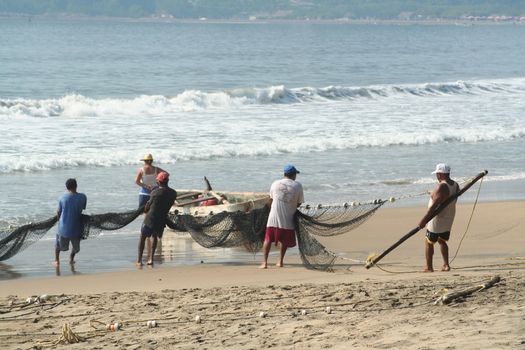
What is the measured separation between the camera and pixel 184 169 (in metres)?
21.6

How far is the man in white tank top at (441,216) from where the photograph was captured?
10.6 m

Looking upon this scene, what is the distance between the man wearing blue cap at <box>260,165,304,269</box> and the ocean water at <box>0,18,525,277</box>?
0.94 m

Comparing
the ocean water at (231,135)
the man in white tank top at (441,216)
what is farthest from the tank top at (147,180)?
the man in white tank top at (441,216)

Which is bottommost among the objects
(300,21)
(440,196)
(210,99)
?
(440,196)

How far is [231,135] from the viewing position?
88.1ft

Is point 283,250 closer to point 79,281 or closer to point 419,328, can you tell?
point 79,281

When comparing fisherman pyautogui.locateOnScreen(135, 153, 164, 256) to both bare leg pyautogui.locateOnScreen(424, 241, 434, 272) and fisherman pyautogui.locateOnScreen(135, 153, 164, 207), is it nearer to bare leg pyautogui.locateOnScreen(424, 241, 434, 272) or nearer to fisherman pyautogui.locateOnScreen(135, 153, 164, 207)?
fisherman pyautogui.locateOnScreen(135, 153, 164, 207)

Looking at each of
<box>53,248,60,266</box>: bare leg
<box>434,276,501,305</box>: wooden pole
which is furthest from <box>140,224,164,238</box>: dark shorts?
<box>434,276,501,305</box>: wooden pole

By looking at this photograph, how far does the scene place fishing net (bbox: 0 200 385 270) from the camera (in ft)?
38.7

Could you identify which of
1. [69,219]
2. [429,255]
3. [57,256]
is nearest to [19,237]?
[57,256]

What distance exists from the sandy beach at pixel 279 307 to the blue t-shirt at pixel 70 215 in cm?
73

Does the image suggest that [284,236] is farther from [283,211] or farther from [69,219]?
[69,219]

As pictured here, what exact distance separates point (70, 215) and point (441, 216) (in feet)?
13.4

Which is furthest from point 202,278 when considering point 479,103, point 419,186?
point 479,103
